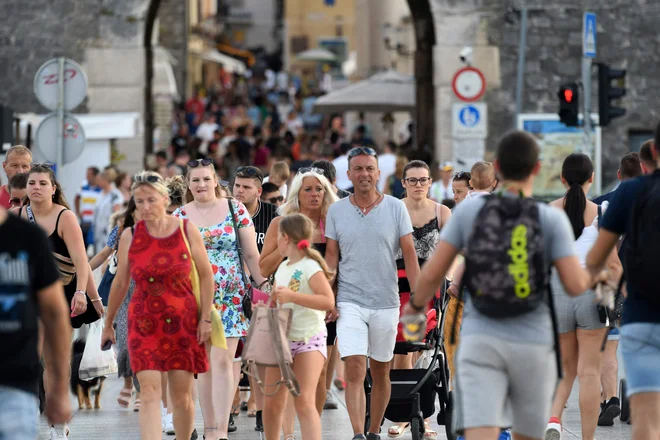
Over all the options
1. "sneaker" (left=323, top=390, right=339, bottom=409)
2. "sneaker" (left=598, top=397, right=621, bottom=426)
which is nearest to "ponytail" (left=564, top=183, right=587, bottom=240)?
"sneaker" (left=598, top=397, right=621, bottom=426)

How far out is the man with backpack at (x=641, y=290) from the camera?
562 centimetres

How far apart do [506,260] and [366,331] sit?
118 inches

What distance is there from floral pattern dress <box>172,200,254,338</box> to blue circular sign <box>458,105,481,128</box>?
875 centimetres

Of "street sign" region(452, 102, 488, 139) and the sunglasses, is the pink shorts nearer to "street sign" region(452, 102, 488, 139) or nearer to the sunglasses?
the sunglasses

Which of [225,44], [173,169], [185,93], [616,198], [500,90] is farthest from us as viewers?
[225,44]

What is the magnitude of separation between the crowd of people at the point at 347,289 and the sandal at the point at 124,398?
13 millimetres

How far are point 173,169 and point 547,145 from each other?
516cm

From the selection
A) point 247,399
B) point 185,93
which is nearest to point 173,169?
point 247,399

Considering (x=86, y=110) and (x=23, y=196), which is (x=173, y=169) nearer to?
(x=86, y=110)

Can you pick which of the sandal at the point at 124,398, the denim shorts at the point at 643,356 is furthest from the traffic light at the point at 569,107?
the denim shorts at the point at 643,356

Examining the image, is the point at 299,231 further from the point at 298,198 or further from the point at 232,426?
the point at 232,426

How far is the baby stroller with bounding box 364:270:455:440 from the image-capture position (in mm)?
8367

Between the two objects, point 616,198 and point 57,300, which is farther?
point 616,198

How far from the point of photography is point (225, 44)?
256ft
